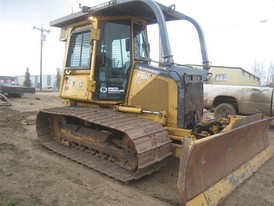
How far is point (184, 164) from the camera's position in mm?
3744

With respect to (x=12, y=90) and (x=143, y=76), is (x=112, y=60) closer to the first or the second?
(x=143, y=76)

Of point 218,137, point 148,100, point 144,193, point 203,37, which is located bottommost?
point 144,193

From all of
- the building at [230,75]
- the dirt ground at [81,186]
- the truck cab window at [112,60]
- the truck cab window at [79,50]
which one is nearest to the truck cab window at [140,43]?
the truck cab window at [112,60]

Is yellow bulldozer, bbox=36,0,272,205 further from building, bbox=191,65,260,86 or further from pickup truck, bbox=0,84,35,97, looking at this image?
building, bbox=191,65,260,86

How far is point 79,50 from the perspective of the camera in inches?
251

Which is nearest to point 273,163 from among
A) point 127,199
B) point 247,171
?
point 247,171

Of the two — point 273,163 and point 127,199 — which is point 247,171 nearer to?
point 273,163

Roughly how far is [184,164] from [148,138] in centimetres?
86

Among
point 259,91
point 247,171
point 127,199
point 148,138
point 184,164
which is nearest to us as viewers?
point 184,164

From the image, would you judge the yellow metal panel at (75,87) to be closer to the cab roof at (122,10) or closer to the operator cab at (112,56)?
the operator cab at (112,56)

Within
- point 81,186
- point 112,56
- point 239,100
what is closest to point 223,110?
point 239,100

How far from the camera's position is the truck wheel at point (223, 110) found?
10.7 m

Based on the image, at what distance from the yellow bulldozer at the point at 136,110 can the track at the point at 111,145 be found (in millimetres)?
16

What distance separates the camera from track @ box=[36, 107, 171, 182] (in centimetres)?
441
